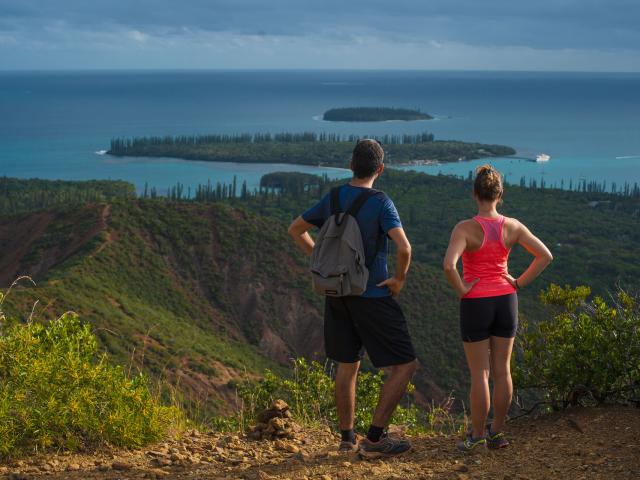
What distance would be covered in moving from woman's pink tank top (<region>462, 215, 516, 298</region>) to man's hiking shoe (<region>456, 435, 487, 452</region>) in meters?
1.19

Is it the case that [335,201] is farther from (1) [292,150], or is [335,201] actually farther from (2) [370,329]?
(1) [292,150]

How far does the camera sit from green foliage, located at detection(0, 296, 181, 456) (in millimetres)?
6473

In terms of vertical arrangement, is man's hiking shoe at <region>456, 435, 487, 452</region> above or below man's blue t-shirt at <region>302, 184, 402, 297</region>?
below

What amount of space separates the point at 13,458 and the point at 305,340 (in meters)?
40.5

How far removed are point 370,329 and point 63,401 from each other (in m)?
2.53

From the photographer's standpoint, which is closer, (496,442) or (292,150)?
(496,442)

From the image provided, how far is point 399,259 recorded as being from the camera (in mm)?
6305

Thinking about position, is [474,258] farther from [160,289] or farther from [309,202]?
[309,202]

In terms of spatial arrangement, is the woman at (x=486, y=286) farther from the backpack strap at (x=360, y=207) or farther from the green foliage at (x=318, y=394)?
the green foliage at (x=318, y=394)

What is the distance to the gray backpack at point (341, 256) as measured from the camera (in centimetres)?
617

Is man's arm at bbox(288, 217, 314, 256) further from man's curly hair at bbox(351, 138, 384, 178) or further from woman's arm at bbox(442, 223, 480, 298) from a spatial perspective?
woman's arm at bbox(442, 223, 480, 298)

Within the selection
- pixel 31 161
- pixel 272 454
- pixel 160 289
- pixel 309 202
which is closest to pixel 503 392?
pixel 272 454

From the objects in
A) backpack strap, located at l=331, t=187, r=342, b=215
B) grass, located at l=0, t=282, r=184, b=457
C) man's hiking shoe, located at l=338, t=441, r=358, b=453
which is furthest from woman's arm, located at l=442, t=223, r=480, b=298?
grass, located at l=0, t=282, r=184, b=457

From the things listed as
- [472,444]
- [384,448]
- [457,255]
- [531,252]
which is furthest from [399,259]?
[472,444]
